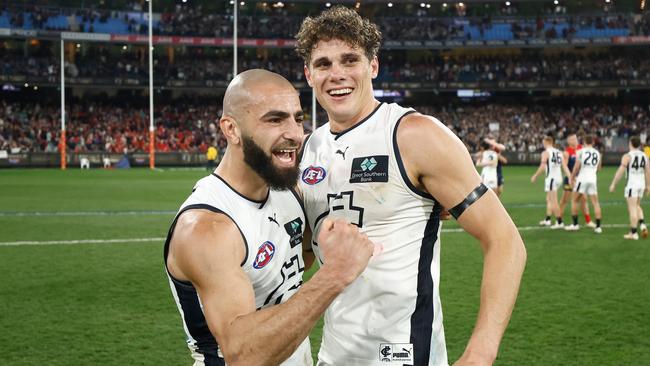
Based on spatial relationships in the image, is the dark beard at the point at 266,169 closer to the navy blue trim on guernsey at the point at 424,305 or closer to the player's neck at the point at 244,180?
the player's neck at the point at 244,180

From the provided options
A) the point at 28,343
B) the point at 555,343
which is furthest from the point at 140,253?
the point at 555,343

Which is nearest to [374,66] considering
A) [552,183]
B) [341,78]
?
[341,78]

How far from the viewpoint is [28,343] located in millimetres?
7520

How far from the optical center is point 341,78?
3.45m

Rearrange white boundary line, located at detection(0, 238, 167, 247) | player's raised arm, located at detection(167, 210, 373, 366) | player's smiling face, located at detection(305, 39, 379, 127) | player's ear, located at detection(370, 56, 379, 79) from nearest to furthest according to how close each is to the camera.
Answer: player's raised arm, located at detection(167, 210, 373, 366) → player's smiling face, located at detection(305, 39, 379, 127) → player's ear, located at detection(370, 56, 379, 79) → white boundary line, located at detection(0, 238, 167, 247)

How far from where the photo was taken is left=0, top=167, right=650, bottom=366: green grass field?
731 centimetres

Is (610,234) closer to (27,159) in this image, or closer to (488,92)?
(27,159)

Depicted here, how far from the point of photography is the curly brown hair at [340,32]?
342 centimetres

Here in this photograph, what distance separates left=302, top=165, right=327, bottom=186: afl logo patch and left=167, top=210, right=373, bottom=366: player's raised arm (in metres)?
0.61

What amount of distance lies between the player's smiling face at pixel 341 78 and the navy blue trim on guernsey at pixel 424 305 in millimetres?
648

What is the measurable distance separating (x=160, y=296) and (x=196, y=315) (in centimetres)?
679

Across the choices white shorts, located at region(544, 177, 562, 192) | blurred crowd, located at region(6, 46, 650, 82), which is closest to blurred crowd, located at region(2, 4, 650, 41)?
blurred crowd, located at region(6, 46, 650, 82)

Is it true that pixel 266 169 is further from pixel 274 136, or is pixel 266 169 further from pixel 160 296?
pixel 160 296

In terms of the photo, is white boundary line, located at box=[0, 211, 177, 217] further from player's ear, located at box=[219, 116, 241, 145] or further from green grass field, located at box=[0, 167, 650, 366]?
player's ear, located at box=[219, 116, 241, 145]
